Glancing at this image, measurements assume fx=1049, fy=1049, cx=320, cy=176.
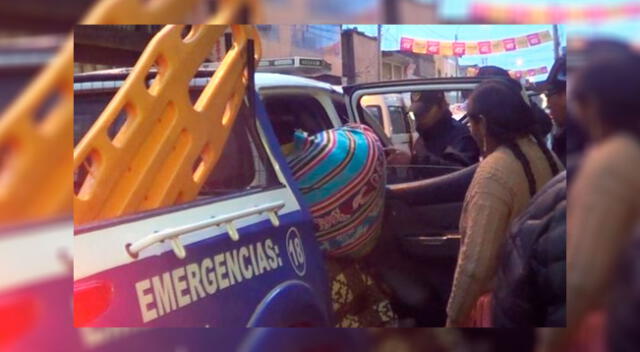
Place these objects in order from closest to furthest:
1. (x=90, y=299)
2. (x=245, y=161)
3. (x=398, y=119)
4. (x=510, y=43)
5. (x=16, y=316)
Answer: (x=16, y=316) < (x=90, y=299) < (x=510, y=43) < (x=398, y=119) < (x=245, y=161)

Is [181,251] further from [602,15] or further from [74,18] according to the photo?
[602,15]

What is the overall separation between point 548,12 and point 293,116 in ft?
2.56

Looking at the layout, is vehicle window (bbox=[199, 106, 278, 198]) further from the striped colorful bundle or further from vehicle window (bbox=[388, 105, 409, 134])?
vehicle window (bbox=[388, 105, 409, 134])

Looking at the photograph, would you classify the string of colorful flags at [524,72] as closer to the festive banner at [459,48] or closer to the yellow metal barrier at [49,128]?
the festive banner at [459,48]

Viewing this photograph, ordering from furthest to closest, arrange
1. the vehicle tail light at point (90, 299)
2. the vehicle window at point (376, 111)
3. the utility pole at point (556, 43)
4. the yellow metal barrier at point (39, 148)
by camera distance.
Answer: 1. the vehicle window at point (376, 111)
2. the utility pole at point (556, 43)
3. the vehicle tail light at point (90, 299)
4. the yellow metal barrier at point (39, 148)

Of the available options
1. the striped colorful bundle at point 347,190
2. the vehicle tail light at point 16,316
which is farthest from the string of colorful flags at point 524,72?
the vehicle tail light at point 16,316

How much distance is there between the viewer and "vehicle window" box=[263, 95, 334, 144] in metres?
2.95

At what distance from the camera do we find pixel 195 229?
283 centimetres

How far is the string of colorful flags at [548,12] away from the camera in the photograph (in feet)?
9.00

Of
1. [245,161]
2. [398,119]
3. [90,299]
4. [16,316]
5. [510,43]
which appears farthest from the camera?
[245,161]

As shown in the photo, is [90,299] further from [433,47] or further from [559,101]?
[559,101]

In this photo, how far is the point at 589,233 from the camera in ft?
8.90

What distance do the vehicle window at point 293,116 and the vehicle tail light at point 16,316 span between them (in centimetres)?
87

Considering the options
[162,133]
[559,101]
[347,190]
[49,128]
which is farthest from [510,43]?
[49,128]
